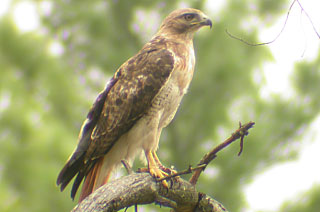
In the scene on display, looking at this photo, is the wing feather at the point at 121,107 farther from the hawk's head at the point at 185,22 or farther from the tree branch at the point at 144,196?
the tree branch at the point at 144,196

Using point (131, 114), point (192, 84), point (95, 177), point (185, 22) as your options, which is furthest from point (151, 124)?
point (192, 84)

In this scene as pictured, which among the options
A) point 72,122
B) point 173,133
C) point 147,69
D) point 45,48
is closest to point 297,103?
point 173,133

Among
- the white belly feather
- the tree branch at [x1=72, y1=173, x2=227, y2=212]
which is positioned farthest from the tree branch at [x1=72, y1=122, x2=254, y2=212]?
the white belly feather

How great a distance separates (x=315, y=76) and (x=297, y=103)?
1.30 ft

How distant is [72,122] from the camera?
257 inches

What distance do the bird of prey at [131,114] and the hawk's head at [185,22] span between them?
33cm

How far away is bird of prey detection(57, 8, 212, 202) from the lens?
9.05 ft

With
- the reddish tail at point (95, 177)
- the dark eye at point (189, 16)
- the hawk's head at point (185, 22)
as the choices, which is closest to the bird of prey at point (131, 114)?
the reddish tail at point (95, 177)

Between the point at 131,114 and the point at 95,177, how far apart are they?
37 cm

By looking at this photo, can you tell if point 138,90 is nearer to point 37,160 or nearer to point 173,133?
point 37,160

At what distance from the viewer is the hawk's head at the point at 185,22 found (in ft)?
10.7

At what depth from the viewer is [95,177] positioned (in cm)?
280

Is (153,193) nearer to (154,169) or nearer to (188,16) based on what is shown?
(154,169)

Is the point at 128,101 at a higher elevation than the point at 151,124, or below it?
higher
